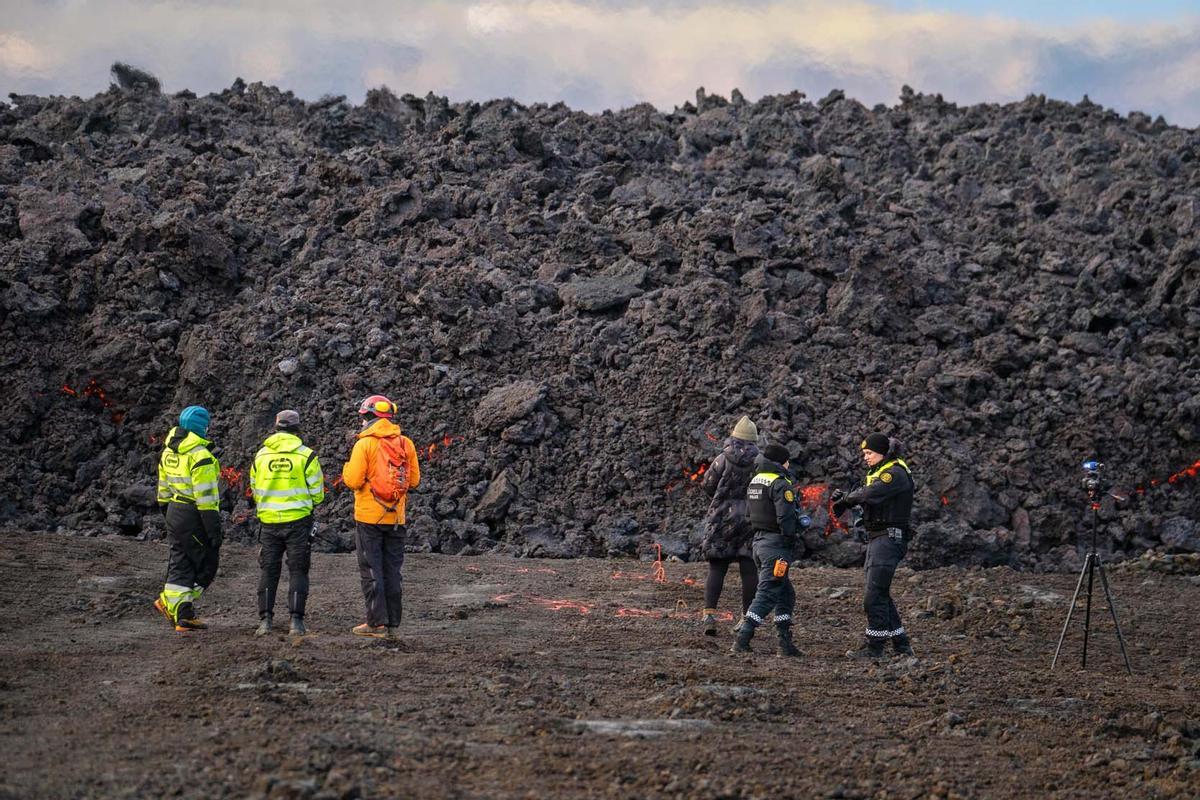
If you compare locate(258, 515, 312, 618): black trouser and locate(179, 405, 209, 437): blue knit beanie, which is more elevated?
locate(179, 405, 209, 437): blue knit beanie

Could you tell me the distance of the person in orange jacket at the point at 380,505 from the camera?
9086 mm

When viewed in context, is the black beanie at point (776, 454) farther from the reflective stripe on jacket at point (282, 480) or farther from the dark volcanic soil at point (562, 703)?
the reflective stripe on jacket at point (282, 480)

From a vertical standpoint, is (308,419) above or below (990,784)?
above

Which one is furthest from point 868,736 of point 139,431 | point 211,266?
point 211,266

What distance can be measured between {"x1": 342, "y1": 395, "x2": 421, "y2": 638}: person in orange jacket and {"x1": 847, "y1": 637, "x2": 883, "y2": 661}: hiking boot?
141 inches

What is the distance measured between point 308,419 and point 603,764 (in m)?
12.0

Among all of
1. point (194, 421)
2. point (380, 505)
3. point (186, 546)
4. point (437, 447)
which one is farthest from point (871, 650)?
point (437, 447)

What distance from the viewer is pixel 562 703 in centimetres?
739

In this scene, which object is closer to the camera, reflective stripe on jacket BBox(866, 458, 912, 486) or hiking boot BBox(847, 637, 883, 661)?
reflective stripe on jacket BBox(866, 458, 912, 486)

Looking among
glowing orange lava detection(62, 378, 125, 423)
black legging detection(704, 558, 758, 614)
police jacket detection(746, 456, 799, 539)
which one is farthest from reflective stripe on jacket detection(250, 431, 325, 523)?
glowing orange lava detection(62, 378, 125, 423)

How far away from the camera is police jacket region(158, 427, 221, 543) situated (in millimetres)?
9266

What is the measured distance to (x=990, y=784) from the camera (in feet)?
20.7

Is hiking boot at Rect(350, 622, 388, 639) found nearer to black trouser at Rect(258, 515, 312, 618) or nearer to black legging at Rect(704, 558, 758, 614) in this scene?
black trouser at Rect(258, 515, 312, 618)

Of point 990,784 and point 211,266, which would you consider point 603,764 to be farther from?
point 211,266
